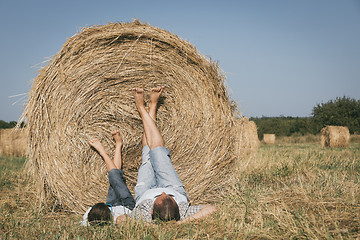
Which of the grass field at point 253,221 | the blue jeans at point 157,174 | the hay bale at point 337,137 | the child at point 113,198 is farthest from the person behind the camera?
the hay bale at point 337,137

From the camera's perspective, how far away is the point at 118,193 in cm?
304

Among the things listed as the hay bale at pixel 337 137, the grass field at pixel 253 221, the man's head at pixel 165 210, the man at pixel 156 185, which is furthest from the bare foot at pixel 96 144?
the hay bale at pixel 337 137

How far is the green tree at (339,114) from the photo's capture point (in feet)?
77.2

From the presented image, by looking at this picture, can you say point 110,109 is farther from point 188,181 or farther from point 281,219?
point 281,219

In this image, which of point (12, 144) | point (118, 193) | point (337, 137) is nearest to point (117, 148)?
point (118, 193)

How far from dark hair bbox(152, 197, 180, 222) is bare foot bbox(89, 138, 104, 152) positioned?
132cm

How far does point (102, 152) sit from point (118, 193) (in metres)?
0.60

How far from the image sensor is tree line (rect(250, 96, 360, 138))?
23.8 metres

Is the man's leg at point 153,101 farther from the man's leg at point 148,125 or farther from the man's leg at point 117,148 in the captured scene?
the man's leg at point 117,148

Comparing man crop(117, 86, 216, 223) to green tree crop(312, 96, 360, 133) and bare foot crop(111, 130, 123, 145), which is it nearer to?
bare foot crop(111, 130, 123, 145)

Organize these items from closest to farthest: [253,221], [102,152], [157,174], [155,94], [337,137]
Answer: [253,221] < [157,174] < [102,152] < [155,94] < [337,137]

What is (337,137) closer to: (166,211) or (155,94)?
(155,94)

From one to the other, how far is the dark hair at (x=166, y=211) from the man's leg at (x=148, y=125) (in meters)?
0.99

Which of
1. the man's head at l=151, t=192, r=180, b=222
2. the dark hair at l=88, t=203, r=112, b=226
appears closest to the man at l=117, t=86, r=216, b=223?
the man's head at l=151, t=192, r=180, b=222
